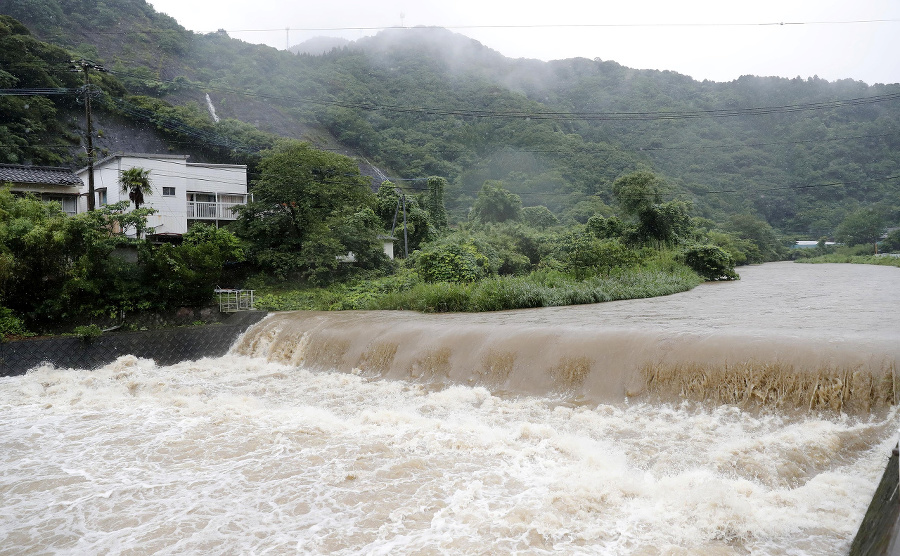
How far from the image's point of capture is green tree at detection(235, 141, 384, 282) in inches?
→ 827

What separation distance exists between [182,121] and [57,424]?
3224cm

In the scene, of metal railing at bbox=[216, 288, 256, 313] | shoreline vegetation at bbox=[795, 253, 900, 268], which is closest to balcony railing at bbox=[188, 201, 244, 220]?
metal railing at bbox=[216, 288, 256, 313]

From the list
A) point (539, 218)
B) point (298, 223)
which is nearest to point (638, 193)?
point (539, 218)

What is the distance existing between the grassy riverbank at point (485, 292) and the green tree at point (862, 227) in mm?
24339

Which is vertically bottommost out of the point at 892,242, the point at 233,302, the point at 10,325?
the point at 10,325

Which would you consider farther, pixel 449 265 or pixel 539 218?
pixel 539 218

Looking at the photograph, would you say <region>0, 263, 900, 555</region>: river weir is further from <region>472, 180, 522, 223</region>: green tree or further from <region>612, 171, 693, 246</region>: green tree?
<region>472, 180, 522, 223</region>: green tree

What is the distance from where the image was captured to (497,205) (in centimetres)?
3462

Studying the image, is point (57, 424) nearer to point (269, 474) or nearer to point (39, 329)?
point (269, 474)

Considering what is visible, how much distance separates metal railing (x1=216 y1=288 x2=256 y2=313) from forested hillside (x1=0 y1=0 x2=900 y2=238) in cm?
2048

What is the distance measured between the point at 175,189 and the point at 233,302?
35.0 feet

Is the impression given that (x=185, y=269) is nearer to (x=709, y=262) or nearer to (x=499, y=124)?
(x=709, y=262)

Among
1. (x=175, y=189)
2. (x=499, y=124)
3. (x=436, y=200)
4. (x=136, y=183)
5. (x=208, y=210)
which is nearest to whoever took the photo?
(x=136, y=183)

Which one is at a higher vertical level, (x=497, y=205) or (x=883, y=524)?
(x=497, y=205)
